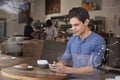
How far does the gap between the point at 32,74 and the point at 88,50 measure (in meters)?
0.55

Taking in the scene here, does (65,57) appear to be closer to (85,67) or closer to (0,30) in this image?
(85,67)

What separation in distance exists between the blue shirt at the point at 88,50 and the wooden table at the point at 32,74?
315 millimetres

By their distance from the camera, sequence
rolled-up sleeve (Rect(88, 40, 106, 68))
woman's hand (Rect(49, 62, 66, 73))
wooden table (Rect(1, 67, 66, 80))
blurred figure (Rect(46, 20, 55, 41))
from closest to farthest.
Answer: wooden table (Rect(1, 67, 66, 80)) → woman's hand (Rect(49, 62, 66, 73)) → rolled-up sleeve (Rect(88, 40, 106, 68)) → blurred figure (Rect(46, 20, 55, 41))

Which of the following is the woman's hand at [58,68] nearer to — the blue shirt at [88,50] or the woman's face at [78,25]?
the blue shirt at [88,50]

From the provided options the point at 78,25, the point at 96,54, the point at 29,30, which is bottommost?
the point at 96,54

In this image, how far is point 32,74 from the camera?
6.97 ft

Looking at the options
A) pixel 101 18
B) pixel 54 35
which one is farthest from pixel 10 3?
pixel 101 18

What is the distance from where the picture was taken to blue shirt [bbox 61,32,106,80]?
90.8 inches

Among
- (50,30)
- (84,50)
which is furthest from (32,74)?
(50,30)

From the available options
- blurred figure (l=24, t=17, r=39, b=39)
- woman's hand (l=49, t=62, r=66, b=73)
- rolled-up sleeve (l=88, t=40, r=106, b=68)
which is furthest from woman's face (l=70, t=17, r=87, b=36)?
blurred figure (l=24, t=17, r=39, b=39)

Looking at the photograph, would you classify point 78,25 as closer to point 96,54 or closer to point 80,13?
point 80,13

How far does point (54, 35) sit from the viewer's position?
173 inches

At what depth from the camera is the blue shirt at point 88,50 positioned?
2.31m

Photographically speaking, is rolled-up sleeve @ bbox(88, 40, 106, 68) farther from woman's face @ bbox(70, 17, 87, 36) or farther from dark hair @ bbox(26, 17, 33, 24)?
dark hair @ bbox(26, 17, 33, 24)
